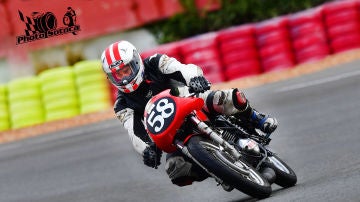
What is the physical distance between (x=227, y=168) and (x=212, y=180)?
2.56 metres

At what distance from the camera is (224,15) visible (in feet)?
65.8

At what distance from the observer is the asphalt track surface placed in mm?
8008

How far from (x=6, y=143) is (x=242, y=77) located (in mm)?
4132

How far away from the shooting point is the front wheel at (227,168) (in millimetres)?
6664

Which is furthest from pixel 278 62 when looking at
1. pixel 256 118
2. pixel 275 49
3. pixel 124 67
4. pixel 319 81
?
pixel 124 67

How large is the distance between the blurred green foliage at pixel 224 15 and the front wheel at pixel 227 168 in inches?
508

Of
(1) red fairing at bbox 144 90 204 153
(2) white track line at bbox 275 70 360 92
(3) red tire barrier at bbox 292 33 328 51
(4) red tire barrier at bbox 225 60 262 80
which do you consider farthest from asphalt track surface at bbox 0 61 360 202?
(4) red tire barrier at bbox 225 60 262 80

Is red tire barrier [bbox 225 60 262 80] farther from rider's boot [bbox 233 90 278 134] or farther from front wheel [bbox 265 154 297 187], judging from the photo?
front wheel [bbox 265 154 297 187]

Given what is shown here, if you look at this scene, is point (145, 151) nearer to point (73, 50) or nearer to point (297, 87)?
point (297, 87)

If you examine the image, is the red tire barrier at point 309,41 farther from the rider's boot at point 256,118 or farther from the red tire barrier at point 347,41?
the rider's boot at point 256,118

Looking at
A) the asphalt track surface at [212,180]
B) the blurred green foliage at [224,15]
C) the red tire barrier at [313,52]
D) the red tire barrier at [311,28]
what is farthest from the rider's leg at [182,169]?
the blurred green foliage at [224,15]

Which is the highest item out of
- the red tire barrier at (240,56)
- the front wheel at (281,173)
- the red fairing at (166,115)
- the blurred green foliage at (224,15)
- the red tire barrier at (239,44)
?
the red fairing at (166,115)

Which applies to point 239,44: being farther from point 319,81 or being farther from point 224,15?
point 224,15

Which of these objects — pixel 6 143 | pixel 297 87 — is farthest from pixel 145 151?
pixel 6 143
